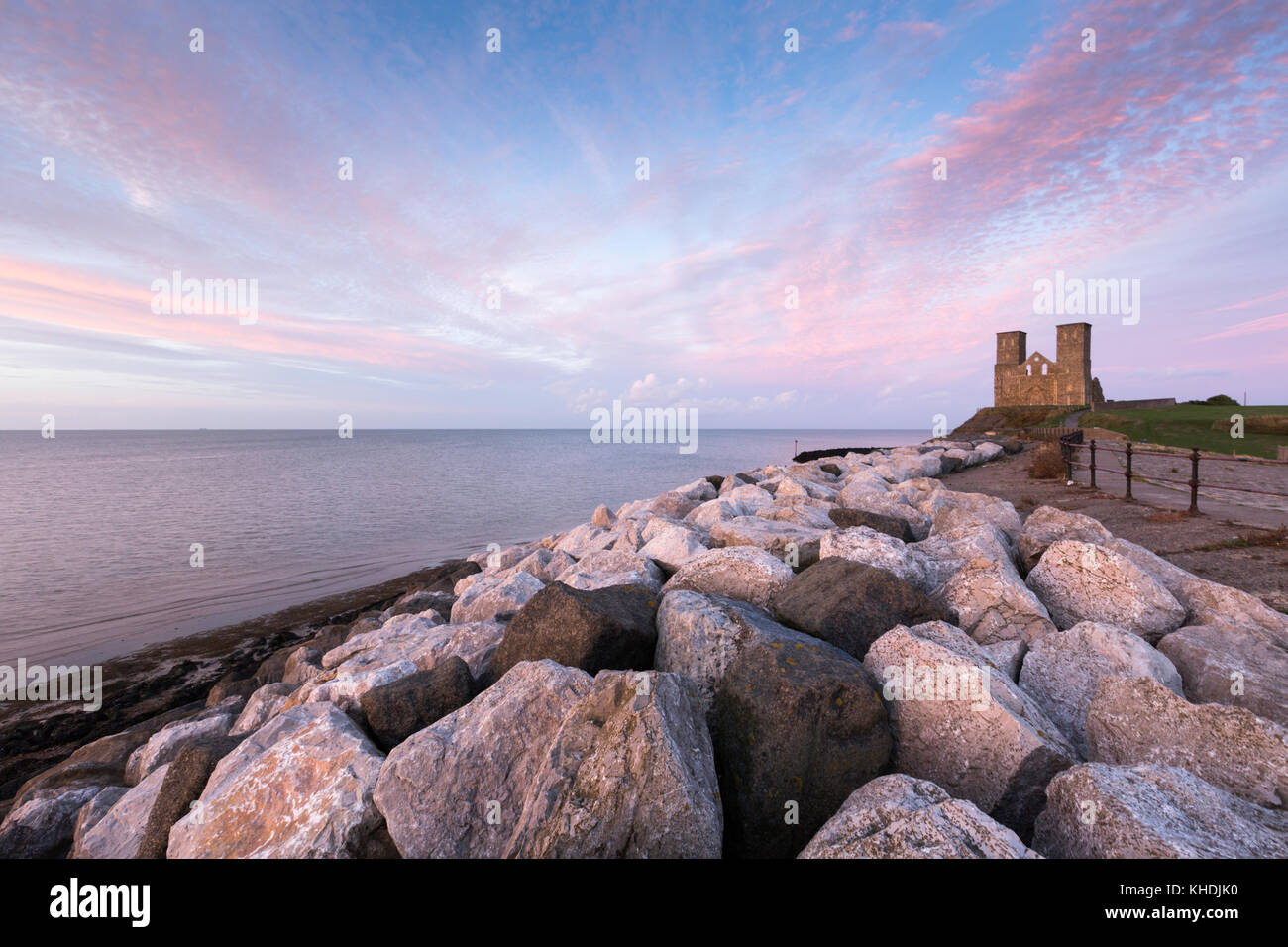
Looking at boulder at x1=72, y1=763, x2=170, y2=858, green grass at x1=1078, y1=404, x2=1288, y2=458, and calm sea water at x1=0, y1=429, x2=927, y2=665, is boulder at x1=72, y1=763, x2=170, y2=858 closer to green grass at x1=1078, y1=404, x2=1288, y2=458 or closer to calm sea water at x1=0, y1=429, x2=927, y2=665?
calm sea water at x1=0, y1=429, x2=927, y2=665

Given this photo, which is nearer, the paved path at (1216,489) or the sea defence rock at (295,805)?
the sea defence rock at (295,805)

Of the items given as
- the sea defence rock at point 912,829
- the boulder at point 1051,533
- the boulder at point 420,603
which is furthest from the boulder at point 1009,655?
the boulder at point 420,603

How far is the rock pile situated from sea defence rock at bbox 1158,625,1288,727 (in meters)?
0.02

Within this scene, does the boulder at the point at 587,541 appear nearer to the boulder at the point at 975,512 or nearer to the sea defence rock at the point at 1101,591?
the boulder at the point at 975,512

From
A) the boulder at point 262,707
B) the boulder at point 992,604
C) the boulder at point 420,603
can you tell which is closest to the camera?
the boulder at point 992,604

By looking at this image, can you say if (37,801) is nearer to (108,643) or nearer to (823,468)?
(108,643)

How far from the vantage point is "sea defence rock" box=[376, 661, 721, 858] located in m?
2.45

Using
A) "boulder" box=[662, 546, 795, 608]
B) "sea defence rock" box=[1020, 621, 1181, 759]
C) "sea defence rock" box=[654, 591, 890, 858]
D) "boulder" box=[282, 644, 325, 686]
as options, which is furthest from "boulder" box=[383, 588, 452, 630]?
"sea defence rock" box=[1020, 621, 1181, 759]

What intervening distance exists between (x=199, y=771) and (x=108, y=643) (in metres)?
9.56

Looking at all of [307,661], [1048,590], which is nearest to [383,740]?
[307,661]

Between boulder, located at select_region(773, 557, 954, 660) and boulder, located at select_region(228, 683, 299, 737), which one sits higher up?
boulder, located at select_region(773, 557, 954, 660)

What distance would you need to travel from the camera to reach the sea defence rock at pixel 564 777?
245 cm

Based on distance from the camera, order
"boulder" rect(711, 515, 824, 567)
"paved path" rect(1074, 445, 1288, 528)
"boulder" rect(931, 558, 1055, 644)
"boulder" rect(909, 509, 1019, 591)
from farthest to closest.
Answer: "paved path" rect(1074, 445, 1288, 528)
"boulder" rect(711, 515, 824, 567)
"boulder" rect(909, 509, 1019, 591)
"boulder" rect(931, 558, 1055, 644)

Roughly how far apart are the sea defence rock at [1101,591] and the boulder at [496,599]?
4.87 m
